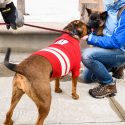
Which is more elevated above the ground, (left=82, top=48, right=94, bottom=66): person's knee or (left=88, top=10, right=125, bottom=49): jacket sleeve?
(left=88, top=10, right=125, bottom=49): jacket sleeve

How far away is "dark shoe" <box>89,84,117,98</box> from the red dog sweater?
448 millimetres

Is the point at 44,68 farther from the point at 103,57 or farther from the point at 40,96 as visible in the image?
the point at 103,57

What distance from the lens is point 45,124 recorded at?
4359mm

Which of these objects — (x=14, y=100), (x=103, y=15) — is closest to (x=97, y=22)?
(x=103, y=15)

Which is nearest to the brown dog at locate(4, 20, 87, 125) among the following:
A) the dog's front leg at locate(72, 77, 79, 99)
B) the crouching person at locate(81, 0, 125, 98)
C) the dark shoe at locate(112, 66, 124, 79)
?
the dog's front leg at locate(72, 77, 79, 99)

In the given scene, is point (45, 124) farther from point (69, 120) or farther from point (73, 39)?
point (73, 39)

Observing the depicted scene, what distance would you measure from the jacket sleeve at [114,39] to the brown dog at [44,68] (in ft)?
0.58

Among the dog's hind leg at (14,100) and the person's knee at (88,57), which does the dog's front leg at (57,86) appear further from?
the dog's hind leg at (14,100)

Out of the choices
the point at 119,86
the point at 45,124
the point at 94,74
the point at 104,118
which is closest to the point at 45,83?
the point at 45,124

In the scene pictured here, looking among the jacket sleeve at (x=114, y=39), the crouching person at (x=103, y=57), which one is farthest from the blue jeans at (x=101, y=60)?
the jacket sleeve at (x=114, y=39)

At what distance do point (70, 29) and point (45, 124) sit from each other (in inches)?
56.4

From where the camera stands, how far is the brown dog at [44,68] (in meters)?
3.93

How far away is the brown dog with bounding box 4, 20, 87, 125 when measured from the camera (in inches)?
155

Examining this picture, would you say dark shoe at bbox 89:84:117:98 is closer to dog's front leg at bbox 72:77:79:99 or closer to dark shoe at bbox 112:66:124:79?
dog's front leg at bbox 72:77:79:99
